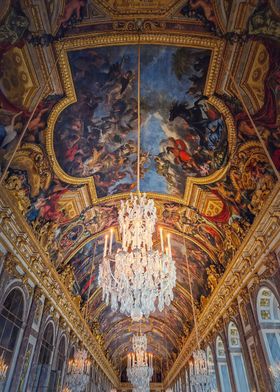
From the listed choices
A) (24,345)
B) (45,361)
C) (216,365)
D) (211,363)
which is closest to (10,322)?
(24,345)

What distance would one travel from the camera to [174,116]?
8.67 meters

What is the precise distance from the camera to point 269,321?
352 inches

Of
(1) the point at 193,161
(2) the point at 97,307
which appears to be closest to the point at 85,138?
(1) the point at 193,161

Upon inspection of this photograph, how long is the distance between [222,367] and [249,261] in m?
7.19

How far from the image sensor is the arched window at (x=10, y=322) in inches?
298

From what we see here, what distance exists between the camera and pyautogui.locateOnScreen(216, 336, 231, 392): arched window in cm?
1285

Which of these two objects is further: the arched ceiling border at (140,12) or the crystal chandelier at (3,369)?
the crystal chandelier at (3,369)

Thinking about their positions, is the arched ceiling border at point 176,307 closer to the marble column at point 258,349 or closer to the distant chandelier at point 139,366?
the distant chandelier at point 139,366

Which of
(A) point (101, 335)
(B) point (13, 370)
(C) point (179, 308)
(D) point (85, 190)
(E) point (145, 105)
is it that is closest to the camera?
(B) point (13, 370)

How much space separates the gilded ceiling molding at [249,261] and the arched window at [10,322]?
7.66 m

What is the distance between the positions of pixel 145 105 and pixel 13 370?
872cm

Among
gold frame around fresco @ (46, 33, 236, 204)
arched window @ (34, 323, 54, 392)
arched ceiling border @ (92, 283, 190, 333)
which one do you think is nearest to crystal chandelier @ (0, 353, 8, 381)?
arched window @ (34, 323, 54, 392)

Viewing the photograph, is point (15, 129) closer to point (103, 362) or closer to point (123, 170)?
point (123, 170)

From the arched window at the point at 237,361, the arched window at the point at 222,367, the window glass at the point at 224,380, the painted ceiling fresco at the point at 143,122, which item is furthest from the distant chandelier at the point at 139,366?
the painted ceiling fresco at the point at 143,122
